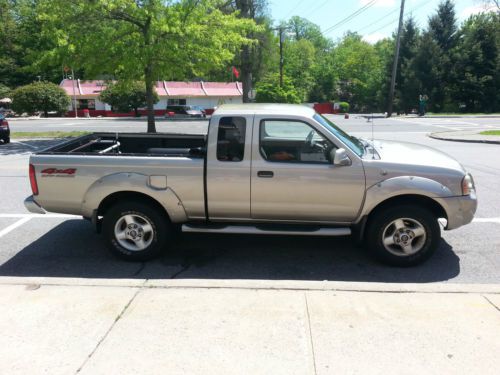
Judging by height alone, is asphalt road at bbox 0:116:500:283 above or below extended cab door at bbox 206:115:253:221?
below

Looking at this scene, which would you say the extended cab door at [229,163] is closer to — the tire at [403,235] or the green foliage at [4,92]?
the tire at [403,235]

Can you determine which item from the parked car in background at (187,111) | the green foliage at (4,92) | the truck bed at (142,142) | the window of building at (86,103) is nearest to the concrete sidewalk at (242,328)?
the truck bed at (142,142)

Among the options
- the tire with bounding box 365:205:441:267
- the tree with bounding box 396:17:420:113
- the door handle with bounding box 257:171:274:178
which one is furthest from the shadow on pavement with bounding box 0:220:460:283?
the tree with bounding box 396:17:420:113

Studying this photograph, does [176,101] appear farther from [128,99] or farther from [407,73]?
[407,73]

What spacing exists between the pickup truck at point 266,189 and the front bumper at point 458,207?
0.01 m

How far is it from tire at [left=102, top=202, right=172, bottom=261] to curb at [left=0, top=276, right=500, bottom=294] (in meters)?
0.72

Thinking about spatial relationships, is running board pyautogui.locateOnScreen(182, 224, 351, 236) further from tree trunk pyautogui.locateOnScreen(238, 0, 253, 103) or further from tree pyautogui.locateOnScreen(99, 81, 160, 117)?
tree pyautogui.locateOnScreen(99, 81, 160, 117)

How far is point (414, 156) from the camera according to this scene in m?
5.10

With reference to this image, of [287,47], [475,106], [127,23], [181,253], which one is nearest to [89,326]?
[181,253]

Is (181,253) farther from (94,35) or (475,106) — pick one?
(475,106)

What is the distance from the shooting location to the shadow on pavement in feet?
15.8

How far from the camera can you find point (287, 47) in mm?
74438

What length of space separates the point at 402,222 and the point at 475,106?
44809 millimetres

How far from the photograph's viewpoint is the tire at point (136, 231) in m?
4.98
